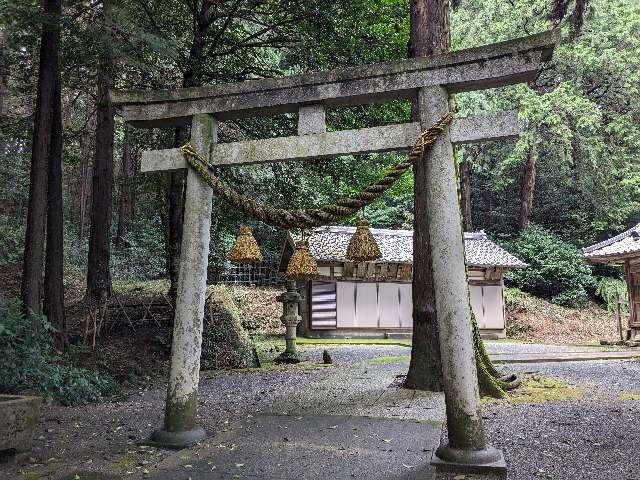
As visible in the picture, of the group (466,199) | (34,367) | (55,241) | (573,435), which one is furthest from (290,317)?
(466,199)

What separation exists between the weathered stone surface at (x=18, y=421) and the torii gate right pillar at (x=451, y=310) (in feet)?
A: 10.3

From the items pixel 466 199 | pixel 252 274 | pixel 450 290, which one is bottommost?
pixel 450 290

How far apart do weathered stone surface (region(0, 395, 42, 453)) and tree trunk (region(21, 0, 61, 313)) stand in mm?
3296

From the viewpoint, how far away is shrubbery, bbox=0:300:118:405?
17.6 ft

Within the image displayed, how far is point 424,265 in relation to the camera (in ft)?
21.2

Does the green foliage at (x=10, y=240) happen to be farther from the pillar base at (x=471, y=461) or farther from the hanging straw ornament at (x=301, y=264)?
the pillar base at (x=471, y=461)

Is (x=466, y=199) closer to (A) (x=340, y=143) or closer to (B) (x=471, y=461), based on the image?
(A) (x=340, y=143)

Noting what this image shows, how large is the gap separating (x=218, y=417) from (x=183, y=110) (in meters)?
3.18

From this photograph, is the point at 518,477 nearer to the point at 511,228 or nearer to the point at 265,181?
the point at 265,181

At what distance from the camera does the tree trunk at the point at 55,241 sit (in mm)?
7543

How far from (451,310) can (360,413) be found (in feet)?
7.29

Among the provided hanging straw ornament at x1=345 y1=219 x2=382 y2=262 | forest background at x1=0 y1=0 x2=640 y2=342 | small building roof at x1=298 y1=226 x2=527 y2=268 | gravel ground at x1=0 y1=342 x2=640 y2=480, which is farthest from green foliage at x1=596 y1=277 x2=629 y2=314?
hanging straw ornament at x1=345 y1=219 x2=382 y2=262

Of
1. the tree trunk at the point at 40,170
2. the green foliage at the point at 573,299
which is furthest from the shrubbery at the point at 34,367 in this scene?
the green foliage at the point at 573,299

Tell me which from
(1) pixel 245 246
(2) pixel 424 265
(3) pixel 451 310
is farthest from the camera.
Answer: (1) pixel 245 246
